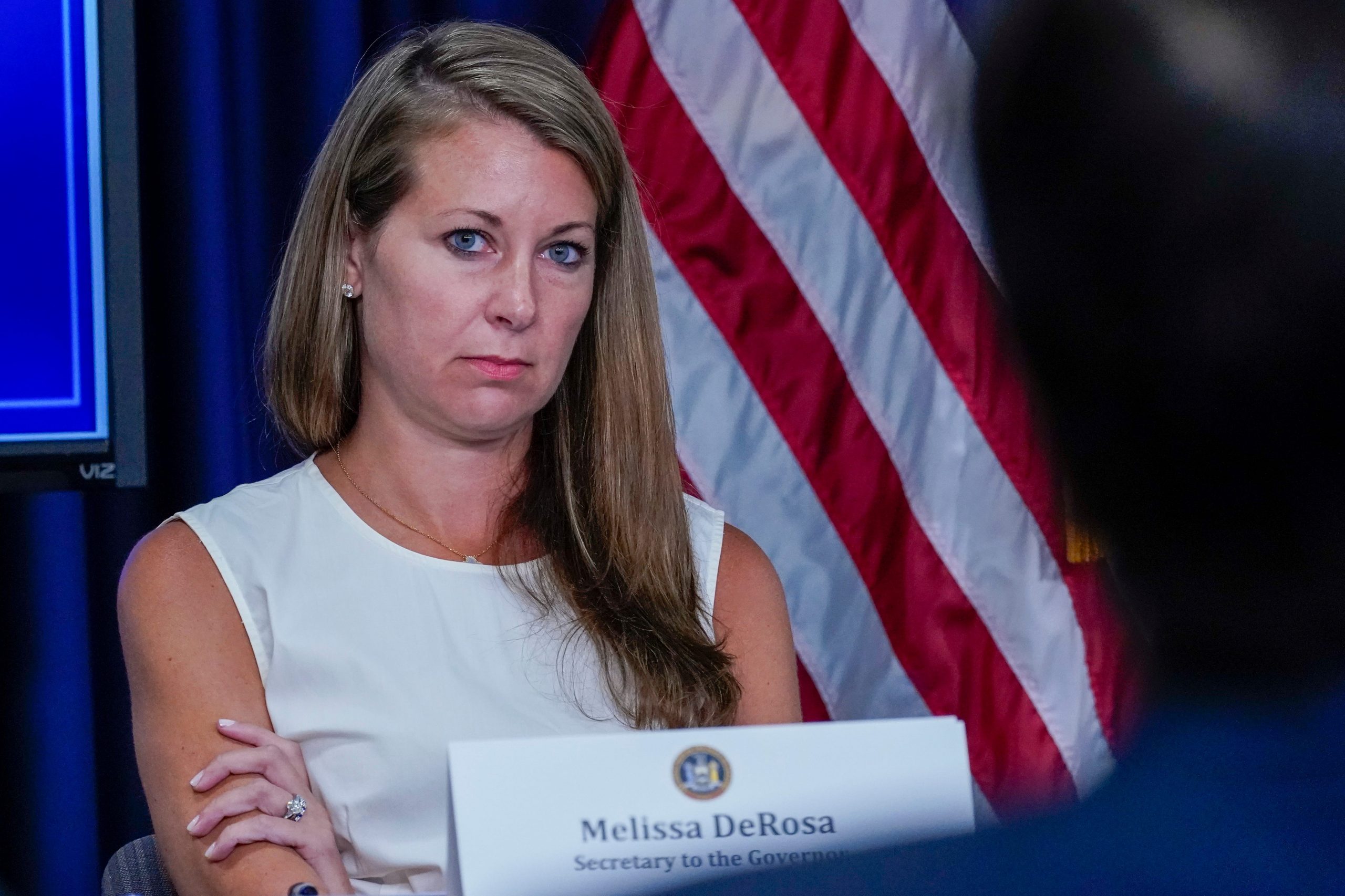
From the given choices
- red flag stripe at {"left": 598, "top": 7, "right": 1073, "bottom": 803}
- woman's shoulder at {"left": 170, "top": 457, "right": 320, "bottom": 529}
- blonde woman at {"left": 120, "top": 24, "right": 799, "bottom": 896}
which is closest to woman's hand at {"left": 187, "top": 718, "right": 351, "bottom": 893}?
blonde woman at {"left": 120, "top": 24, "right": 799, "bottom": 896}

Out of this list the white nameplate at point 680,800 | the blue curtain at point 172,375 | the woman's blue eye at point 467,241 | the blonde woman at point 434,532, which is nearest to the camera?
the white nameplate at point 680,800

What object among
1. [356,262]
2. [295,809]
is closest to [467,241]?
[356,262]

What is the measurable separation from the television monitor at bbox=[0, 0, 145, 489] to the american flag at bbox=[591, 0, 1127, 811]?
994mm

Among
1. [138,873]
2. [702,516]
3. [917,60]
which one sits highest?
[917,60]

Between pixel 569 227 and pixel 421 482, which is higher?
pixel 569 227

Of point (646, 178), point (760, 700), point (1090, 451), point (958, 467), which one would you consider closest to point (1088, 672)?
point (958, 467)

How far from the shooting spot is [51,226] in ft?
4.25

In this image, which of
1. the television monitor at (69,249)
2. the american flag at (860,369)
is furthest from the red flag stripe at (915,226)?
the television monitor at (69,249)

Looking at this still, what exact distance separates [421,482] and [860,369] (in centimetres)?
85

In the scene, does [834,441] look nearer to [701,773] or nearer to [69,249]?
[69,249]

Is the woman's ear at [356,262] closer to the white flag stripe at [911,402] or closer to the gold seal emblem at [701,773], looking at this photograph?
the white flag stripe at [911,402]

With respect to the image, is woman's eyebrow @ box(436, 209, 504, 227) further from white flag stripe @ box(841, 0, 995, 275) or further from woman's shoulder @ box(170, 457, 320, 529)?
white flag stripe @ box(841, 0, 995, 275)

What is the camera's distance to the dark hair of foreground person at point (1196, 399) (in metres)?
0.39

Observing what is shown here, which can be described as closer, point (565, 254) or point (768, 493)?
point (565, 254)
